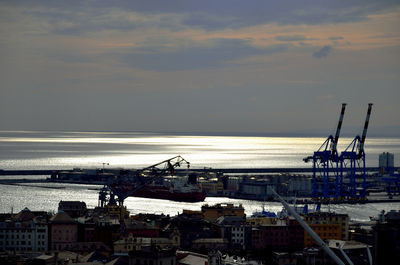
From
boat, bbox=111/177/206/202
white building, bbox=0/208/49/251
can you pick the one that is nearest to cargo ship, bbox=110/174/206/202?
boat, bbox=111/177/206/202

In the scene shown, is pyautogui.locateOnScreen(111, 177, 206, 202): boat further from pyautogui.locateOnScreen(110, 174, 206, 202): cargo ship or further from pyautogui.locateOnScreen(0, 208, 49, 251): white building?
pyautogui.locateOnScreen(0, 208, 49, 251): white building

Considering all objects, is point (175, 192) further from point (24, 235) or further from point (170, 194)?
point (24, 235)

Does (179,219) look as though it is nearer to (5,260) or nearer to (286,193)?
(5,260)

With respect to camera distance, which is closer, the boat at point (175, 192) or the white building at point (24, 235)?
the white building at point (24, 235)

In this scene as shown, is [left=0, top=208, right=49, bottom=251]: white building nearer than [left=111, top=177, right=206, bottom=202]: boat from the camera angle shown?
Yes

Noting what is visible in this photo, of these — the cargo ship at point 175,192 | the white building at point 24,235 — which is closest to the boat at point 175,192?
the cargo ship at point 175,192

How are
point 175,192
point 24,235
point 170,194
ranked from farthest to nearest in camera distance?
point 170,194 < point 175,192 < point 24,235

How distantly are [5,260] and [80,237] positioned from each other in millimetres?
10306

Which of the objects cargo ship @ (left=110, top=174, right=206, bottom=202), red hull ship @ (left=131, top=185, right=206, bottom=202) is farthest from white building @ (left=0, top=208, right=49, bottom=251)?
red hull ship @ (left=131, top=185, right=206, bottom=202)

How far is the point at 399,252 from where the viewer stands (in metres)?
29.9

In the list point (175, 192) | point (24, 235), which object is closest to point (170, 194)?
point (175, 192)

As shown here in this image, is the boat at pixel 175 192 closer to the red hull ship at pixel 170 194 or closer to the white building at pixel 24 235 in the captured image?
the red hull ship at pixel 170 194

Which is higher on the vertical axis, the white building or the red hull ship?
the red hull ship

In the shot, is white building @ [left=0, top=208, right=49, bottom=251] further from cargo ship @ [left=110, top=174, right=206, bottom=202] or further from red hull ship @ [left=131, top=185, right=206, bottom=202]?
red hull ship @ [left=131, top=185, right=206, bottom=202]
